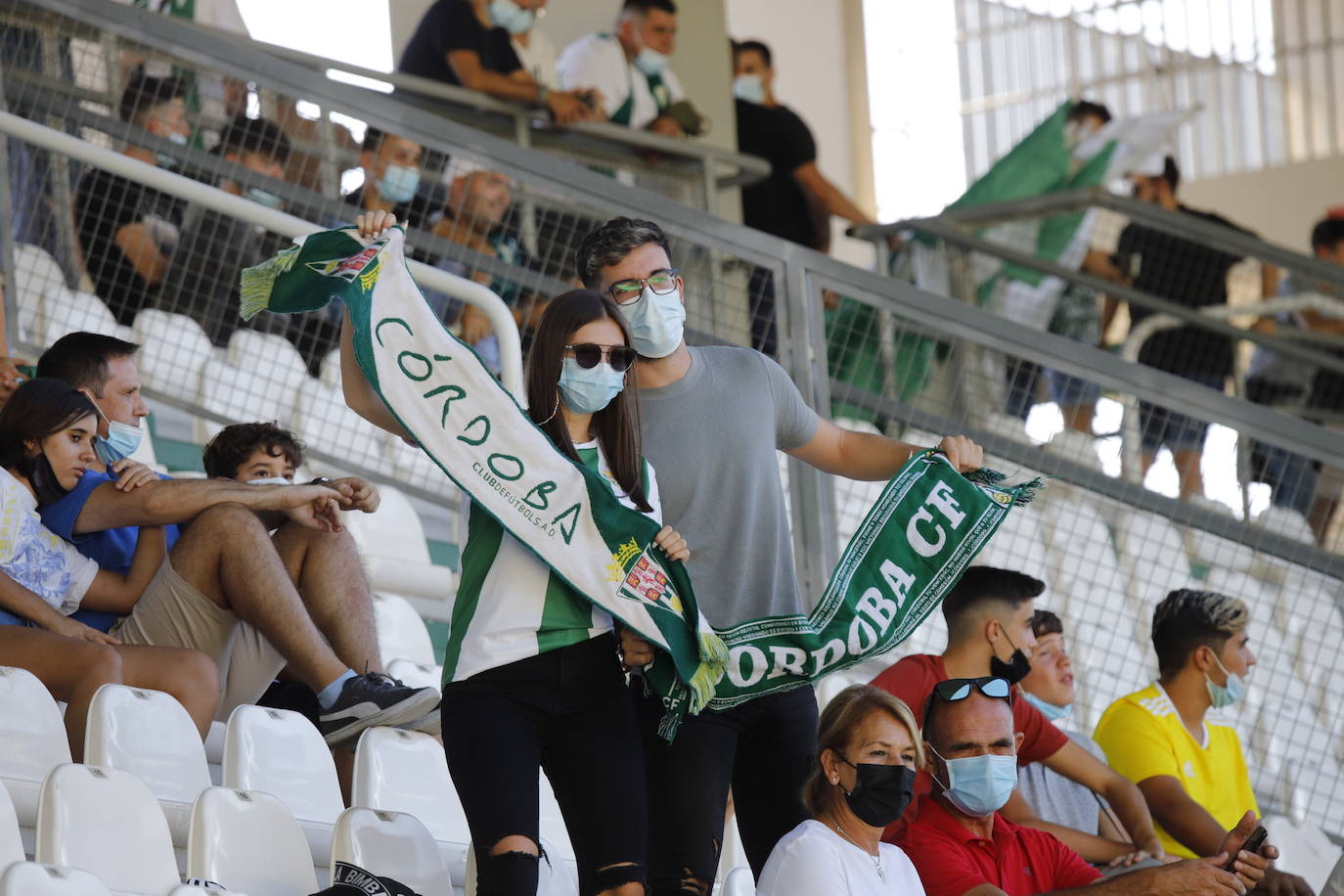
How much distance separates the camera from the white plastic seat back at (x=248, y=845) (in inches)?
107

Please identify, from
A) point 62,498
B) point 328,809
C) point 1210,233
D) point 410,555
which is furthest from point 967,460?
point 1210,233

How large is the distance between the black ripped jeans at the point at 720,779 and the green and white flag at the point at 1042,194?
4291 mm

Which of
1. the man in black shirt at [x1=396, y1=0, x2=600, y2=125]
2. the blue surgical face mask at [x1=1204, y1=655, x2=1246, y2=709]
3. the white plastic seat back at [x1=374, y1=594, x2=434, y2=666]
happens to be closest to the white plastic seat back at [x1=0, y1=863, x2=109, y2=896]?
the white plastic seat back at [x1=374, y1=594, x2=434, y2=666]

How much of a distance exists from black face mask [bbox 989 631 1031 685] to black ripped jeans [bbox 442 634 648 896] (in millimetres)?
1225

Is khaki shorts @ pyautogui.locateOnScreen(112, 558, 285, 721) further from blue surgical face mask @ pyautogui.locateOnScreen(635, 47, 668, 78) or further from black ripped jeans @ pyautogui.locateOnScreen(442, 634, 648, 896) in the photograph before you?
blue surgical face mask @ pyautogui.locateOnScreen(635, 47, 668, 78)

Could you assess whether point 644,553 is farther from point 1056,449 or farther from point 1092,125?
point 1092,125

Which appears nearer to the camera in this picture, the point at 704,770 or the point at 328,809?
the point at 704,770

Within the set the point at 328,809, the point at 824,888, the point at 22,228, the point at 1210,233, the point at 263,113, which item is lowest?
the point at 328,809

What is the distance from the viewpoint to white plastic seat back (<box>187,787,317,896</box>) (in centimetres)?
271

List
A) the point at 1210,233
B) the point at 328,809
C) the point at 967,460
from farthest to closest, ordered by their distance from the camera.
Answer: the point at 1210,233, the point at 328,809, the point at 967,460

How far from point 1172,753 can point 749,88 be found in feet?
16.2

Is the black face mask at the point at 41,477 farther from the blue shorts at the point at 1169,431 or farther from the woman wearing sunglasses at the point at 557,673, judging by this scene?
the blue shorts at the point at 1169,431

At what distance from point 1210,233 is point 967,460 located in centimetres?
425

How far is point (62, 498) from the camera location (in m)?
3.53
